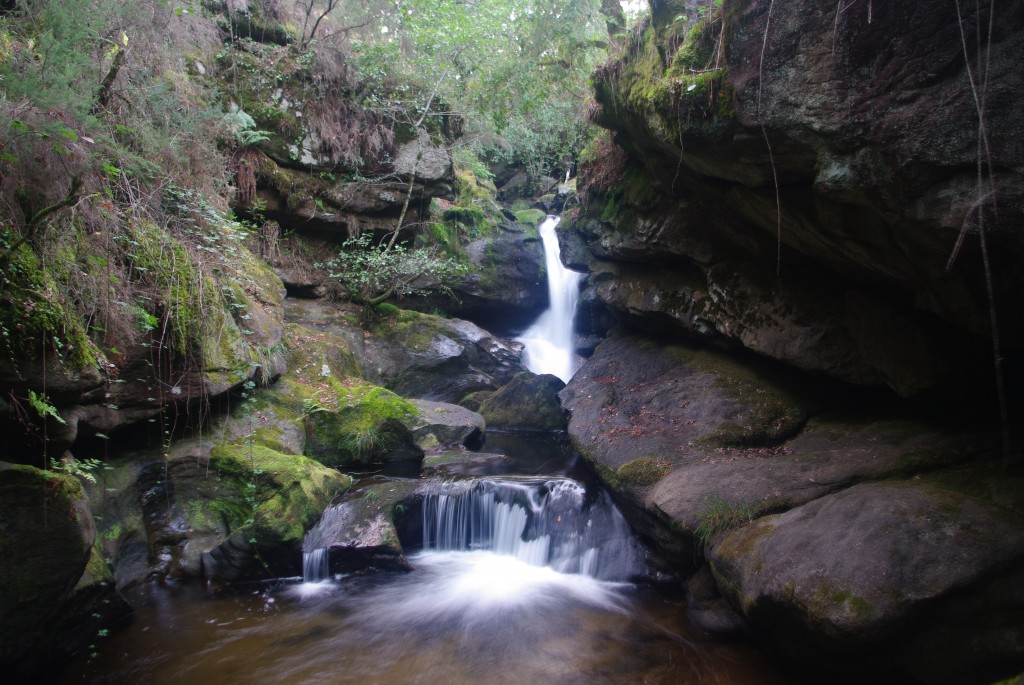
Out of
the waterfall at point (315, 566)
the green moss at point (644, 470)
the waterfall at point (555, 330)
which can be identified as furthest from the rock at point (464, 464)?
the waterfall at point (555, 330)

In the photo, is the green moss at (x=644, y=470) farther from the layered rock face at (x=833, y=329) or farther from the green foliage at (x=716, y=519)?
the green foliage at (x=716, y=519)

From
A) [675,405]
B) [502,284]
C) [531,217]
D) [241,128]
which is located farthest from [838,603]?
[531,217]

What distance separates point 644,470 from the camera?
19.8 feet

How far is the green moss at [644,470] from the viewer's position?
5910 mm

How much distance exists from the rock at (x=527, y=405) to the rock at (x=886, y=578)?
6.17 metres

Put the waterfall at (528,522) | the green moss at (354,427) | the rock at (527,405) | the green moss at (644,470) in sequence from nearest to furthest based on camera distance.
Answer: the green moss at (644,470) < the waterfall at (528,522) < the green moss at (354,427) < the rock at (527,405)

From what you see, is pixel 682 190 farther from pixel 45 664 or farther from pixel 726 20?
pixel 45 664

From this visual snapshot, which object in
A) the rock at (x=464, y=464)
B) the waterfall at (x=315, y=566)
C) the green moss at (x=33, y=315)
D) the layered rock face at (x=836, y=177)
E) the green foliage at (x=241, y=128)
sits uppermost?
the green foliage at (x=241, y=128)

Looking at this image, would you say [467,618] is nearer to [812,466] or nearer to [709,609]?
[709,609]

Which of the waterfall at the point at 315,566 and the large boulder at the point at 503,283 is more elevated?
the large boulder at the point at 503,283

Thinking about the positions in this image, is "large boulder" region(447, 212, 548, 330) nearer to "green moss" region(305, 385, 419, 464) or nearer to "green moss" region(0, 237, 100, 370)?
"green moss" region(305, 385, 419, 464)

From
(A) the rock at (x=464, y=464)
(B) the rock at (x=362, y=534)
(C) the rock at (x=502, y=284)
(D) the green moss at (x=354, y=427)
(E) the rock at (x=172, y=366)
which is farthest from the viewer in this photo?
(C) the rock at (x=502, y=284)

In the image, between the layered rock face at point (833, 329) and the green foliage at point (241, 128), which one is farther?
the green foliage at point (241, 128)

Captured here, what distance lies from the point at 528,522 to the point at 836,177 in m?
4.78
